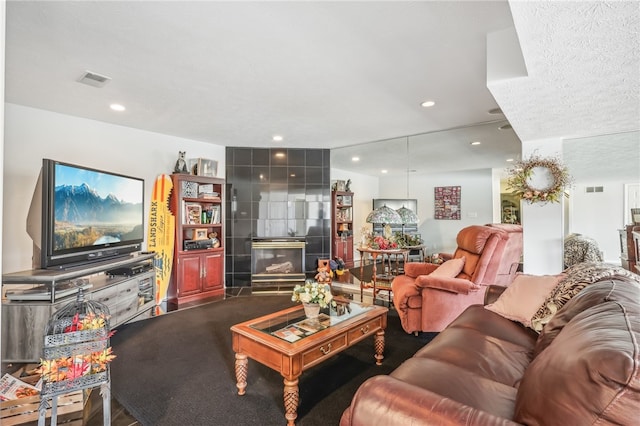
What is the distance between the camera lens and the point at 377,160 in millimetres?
5121

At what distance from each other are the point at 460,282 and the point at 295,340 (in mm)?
1632

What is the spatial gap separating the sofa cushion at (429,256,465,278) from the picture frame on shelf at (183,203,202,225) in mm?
3339

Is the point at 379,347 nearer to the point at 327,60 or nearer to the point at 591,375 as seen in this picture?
the point at 591,375

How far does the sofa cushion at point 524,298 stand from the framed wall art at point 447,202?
196 cm

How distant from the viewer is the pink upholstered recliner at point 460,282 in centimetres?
282

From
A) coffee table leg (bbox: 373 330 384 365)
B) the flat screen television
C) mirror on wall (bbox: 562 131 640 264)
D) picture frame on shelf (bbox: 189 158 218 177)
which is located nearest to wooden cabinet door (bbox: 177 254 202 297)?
the flat screen television

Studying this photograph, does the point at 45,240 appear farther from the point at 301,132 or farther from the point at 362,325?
the point at 301,132

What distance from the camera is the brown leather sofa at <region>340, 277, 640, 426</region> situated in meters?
0.74

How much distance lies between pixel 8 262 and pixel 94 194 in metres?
1.05

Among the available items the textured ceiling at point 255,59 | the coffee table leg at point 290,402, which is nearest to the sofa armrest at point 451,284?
the coffee table leg at point 290,402

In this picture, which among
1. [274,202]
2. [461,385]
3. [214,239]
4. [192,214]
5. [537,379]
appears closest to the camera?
[537,379]

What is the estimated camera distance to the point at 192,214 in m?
4.53

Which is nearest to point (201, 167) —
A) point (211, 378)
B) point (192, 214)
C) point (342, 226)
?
point (192, 214)

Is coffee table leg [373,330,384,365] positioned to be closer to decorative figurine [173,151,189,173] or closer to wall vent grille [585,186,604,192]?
wall vent grille [585,186,604,192]
